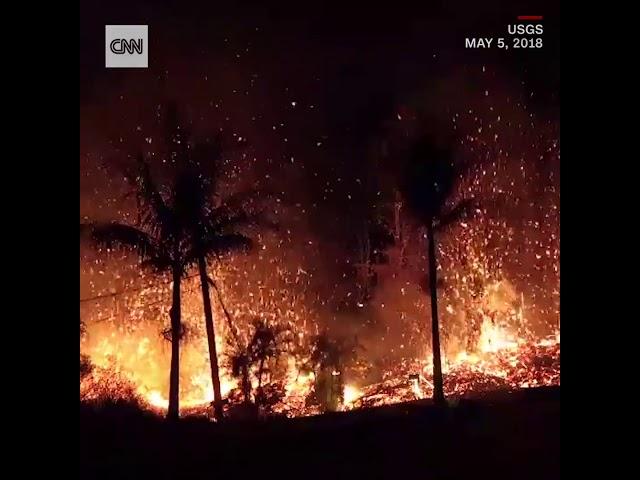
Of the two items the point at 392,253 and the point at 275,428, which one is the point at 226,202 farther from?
the point at 275,428

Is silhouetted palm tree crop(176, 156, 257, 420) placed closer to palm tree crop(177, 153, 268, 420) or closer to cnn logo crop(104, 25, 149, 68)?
palm tree crop(177, 153, 268, 420)

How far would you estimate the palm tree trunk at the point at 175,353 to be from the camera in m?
3.00

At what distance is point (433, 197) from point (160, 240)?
135cm

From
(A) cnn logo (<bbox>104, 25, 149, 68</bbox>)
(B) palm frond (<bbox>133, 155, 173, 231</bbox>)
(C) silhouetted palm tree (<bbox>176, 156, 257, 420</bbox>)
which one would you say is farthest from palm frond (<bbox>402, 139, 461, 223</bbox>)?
(A) cnn logo (<bbox>104, 25, 149, 68</bbox>)

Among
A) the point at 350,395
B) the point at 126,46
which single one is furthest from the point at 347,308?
the point at 126,46

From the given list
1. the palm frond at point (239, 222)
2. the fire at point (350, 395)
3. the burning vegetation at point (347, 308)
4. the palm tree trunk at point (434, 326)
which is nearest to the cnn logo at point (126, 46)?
the burning vegetation at point (347, 308)

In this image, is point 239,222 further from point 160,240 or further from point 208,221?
point 160,240

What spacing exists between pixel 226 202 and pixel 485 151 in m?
1.29

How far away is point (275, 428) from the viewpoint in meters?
3.01

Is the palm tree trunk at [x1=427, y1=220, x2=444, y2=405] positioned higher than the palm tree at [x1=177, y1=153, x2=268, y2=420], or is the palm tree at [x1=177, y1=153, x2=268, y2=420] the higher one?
the palm tree at [x1=177, y1=153, x2=268, y2=420]

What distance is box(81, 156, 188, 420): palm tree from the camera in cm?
300

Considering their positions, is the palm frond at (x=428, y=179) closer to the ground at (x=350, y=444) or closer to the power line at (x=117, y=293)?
the ground at (x=350, y=444)

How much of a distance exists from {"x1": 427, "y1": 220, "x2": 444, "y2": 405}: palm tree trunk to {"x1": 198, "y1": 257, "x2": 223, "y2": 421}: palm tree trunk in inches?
41.2
